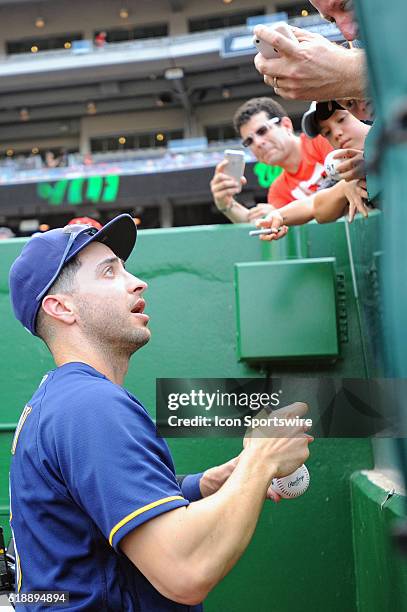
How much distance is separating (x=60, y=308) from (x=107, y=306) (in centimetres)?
13

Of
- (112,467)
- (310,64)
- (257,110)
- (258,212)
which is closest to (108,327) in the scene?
(112,467)

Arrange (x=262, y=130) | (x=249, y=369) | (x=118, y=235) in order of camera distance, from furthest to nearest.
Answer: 1. (x=262, y=130)
2. (x=249, y=369)
3. (x=118, y=235)

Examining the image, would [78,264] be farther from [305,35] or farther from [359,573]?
[359,573]

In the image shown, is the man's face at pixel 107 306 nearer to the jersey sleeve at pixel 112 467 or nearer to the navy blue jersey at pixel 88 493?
the navy blue jersey at pixel 88 493

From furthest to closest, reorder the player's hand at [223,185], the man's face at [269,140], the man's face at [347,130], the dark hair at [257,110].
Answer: the dark hair at [257,110] < the man's face at [269,140] < the player's hand at [223,185] < the man's face at [347,130]

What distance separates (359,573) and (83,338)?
1565mm

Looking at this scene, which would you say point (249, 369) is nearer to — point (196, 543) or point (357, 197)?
point (357, 197)

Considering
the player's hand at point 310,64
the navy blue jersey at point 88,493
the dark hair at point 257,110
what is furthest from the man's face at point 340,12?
the dark hair at point 257,110

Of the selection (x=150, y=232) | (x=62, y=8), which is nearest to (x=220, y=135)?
(x=62, y=8)

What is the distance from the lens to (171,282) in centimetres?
321

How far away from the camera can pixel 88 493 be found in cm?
146

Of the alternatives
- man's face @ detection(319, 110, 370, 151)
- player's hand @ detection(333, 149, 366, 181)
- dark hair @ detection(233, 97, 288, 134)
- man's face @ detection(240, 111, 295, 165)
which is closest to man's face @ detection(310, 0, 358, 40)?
player's hand @ detection(333, 149, 366, 181)

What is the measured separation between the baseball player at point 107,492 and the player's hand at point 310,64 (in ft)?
2.44

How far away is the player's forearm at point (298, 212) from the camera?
2867mm
